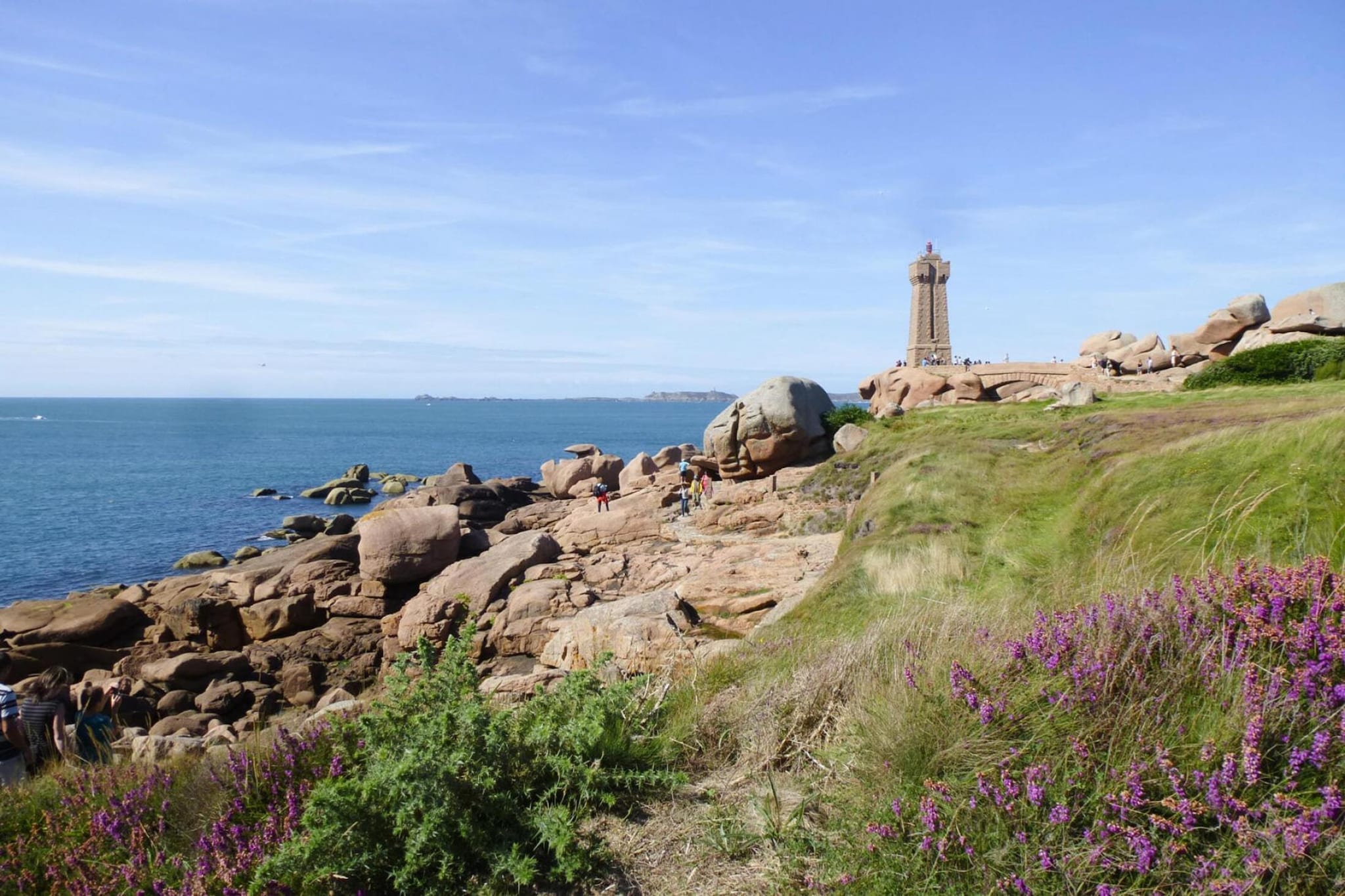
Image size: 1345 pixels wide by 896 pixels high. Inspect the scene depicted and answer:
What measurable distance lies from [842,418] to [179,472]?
60.8 meters

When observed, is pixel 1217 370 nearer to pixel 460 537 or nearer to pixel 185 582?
pixel 460 537

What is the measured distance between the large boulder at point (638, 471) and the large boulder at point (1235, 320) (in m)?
26.8

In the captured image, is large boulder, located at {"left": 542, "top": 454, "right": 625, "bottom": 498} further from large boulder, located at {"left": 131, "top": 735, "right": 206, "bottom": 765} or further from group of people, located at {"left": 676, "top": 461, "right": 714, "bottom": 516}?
large boulder, located at {"left": 131, "top": 735, "right": 206, "bottom": 765}

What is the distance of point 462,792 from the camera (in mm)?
3623

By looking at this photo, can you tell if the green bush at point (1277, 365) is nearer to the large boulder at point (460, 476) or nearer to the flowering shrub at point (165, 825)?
the flowering shrub at point (165, 825)

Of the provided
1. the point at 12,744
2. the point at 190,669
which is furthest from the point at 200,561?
the point at 12,744

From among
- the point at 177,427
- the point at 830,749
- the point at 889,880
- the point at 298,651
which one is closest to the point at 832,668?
the point at 830,749

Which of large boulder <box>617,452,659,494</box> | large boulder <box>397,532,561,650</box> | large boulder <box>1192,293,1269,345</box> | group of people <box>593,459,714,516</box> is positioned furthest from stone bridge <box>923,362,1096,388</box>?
large boulder <box>397,532,561,650</box>

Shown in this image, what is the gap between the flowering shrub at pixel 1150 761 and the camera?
2.67 m

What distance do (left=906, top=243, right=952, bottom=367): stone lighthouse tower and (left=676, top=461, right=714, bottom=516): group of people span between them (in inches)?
1732

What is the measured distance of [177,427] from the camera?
144750 millimetres

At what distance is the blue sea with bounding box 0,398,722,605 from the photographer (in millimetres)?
33094

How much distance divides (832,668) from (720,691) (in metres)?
0.75

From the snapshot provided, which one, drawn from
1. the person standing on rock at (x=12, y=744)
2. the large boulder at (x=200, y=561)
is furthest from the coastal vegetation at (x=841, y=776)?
the large boulder at (x=200, y=561)
